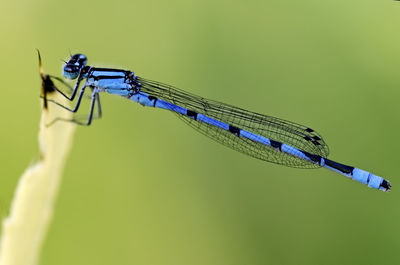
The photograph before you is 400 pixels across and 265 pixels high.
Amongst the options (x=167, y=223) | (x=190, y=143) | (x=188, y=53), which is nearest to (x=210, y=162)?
(x=190, y=143)

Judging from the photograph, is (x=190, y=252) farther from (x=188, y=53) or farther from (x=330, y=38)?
(x=330, y=38)

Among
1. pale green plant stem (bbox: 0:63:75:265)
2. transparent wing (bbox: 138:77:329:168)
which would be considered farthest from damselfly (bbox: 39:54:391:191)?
pale green plant stem (bbox: 0:63:75:265)

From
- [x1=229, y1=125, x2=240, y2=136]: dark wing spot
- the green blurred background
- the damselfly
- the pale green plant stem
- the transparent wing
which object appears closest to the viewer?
the pale green plant stem

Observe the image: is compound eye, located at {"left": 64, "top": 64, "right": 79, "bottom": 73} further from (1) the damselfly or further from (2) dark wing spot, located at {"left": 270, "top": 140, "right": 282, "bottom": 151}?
(2) dark wing spot, located at {"left": 270, "top": 140, "right": 282, "bottom": 151}

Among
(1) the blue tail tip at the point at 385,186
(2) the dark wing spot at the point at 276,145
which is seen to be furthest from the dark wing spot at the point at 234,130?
(1) the blue tail tip at the point at 385,186

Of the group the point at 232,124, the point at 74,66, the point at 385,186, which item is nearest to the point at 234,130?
the point at 232,124

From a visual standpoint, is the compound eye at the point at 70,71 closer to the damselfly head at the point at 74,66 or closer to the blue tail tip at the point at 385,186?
the damselfly head at the point at 74,66
